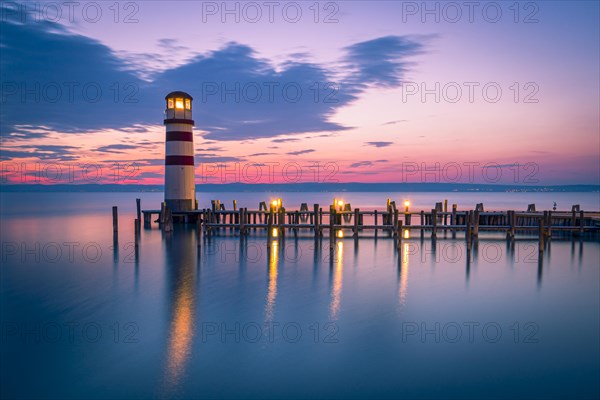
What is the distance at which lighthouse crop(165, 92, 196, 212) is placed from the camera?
25.4 m

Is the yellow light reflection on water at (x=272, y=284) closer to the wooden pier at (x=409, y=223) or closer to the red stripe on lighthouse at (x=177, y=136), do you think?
the wooden pier at (x=409, y=223)

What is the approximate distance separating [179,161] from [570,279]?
2007 cm

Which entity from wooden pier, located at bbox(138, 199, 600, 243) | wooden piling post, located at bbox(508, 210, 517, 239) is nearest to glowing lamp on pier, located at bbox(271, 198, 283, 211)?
wooden pier, located at bbox(138, 199, 600, 243)

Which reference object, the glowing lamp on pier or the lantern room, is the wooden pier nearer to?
the glowing lamp on pier

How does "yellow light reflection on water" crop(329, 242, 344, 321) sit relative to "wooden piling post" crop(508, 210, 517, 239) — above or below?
below

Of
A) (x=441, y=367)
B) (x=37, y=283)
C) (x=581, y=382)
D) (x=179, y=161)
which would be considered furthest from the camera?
(x=179, y=161)

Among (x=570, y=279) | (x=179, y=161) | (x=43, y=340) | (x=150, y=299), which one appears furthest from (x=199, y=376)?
(x=179, y=161)

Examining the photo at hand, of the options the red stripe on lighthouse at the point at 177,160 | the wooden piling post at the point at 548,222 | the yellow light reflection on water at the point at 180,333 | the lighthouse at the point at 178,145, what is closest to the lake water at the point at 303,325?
the yellow light reflection on water at the point at 180,333

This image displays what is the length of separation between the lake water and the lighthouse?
8147mm

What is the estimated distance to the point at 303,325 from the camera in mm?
9914

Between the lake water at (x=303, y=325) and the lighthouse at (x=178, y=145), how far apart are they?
8147 millimetres

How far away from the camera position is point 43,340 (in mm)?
8938

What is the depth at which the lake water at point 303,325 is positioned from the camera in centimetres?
714

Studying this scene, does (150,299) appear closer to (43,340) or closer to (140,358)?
(43,340)
